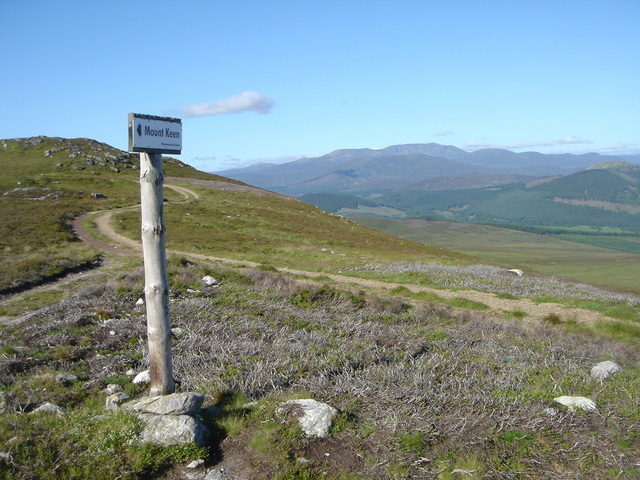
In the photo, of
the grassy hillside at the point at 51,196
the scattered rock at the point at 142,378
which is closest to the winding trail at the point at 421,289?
the grassy hillside at the point at 51,196

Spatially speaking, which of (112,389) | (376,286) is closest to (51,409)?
(112,389)

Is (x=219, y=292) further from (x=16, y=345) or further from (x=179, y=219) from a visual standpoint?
(x=179, y=219)

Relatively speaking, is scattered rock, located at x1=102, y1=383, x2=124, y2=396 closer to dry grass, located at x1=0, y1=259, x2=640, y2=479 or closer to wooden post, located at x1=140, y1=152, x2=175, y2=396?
dry grass, located at x1=0, y1=259, x2=640, y2=479

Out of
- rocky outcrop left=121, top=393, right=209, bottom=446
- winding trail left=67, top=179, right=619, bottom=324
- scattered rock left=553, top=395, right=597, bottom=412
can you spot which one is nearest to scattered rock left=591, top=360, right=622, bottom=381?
scattered rock left=553, top=395, right=597, bottom=412

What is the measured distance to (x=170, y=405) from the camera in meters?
6.36

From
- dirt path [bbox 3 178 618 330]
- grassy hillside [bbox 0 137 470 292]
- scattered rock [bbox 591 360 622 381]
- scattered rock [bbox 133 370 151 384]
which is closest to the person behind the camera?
scattered rock [bbox 133 370 151 384]

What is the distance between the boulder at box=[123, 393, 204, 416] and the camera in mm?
6340

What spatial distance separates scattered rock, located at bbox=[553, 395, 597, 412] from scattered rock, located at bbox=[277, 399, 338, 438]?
13.1 feet

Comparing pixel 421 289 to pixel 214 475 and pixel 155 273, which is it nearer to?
pixel 155 273

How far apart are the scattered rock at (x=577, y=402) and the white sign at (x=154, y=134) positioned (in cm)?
748

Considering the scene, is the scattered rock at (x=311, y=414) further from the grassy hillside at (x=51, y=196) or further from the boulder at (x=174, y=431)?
the grassy hillside at (x=51, y=196)

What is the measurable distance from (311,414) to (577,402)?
4582 millimetres

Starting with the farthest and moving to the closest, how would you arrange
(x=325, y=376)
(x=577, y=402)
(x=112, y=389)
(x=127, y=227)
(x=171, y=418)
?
(x=127, y=227) < (x=325, y=376) < (x=577, y=402) < (x=112, y=389) < (x=171, y=418)

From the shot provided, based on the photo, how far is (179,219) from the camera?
142 ft
